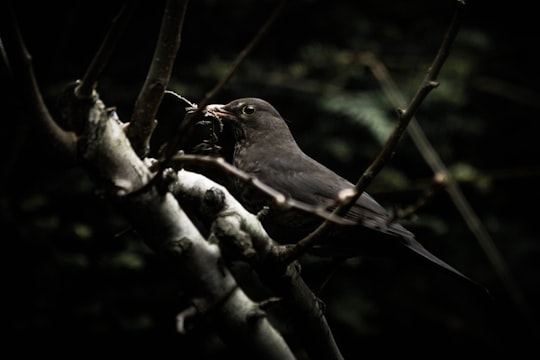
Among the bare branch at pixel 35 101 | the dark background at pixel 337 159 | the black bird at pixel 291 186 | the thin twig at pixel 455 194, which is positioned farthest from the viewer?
Result: the thin twig at pixel 455 194

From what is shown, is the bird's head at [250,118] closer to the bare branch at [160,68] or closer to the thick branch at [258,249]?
the thick branch at [258,249]

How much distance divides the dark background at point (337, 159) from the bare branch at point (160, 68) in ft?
4.01

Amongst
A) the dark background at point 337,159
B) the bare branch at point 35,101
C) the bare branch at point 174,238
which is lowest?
the dark background at point 337,159

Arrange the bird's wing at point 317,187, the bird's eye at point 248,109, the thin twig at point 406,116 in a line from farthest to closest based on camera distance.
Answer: the bird's eye at point 248,109 < the bird's wing at point 317,187 < the thin twig at point 406,116

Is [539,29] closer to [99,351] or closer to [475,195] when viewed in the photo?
[475,195]

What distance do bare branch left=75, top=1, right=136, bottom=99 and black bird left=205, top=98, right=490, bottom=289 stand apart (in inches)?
30.9

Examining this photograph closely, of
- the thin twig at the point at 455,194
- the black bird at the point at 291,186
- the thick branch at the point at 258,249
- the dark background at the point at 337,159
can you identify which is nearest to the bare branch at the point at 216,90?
the thick branch at the point at 258,249

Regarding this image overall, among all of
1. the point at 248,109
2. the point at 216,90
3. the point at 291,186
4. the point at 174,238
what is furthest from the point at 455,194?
the point at 216,90

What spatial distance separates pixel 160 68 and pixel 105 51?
19 cm

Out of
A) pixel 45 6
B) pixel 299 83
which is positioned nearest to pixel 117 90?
pixel 45 6

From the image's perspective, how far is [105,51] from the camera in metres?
1.10

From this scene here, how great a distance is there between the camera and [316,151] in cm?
329

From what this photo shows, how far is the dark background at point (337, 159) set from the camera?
2.57 metres

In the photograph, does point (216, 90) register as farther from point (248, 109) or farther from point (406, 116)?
point (248, 109)
